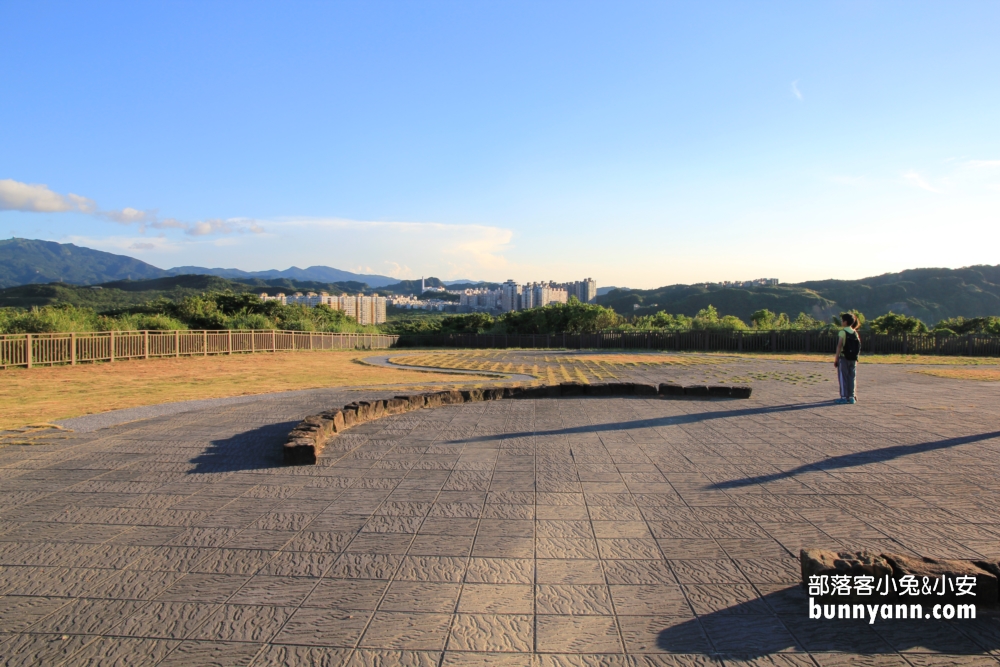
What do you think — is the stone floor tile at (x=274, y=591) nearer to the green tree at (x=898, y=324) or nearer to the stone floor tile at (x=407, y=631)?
the stone floor tile at (x=407, y=631)

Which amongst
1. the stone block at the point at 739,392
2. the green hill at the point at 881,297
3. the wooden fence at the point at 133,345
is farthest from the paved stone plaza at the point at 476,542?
the green hill at the point at 881,297

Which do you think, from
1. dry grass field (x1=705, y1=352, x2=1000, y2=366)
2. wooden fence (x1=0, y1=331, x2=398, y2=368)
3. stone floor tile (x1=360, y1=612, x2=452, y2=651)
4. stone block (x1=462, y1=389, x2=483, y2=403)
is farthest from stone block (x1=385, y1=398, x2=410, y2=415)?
dry grass field (x1=705, y1=352, x2=1000, y2=366)

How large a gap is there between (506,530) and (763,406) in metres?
7.69

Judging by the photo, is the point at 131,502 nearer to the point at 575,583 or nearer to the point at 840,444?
the point at 575,583

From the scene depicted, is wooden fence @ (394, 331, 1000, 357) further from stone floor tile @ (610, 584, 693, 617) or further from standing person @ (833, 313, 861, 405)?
stone floor tile @ (610, 584, 693, 617)

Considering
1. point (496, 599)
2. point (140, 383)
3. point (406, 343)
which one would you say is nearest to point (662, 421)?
point (496, 599)

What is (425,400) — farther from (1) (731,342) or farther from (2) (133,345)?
(1) (731,342)

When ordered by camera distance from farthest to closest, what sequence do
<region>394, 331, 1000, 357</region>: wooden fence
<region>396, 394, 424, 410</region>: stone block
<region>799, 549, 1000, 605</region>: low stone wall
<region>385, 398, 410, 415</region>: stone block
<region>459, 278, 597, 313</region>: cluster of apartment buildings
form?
<region>459, 278, 597, 313</region>: cluster of apartment buildings → <region>394, 331, 1000, 357</region>: wooden fence → <region>396, 394, 424, 410</region>: stone block → <region>385, 398, 410, 415</region>: stone block → <region>799, 549, 1000, 605</region>: low stone wall

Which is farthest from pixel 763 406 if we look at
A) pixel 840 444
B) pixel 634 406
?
pixel 840 444

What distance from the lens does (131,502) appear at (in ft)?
15.4

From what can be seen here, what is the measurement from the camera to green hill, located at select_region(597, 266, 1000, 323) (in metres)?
84.9

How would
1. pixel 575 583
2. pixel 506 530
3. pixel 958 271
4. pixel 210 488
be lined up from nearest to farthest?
pixel 575 583, pixel 506 530, pixel 210 488, pixel 958 271

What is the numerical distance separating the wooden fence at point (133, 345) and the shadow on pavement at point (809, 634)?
23.9m

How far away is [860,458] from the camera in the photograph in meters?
6.05
